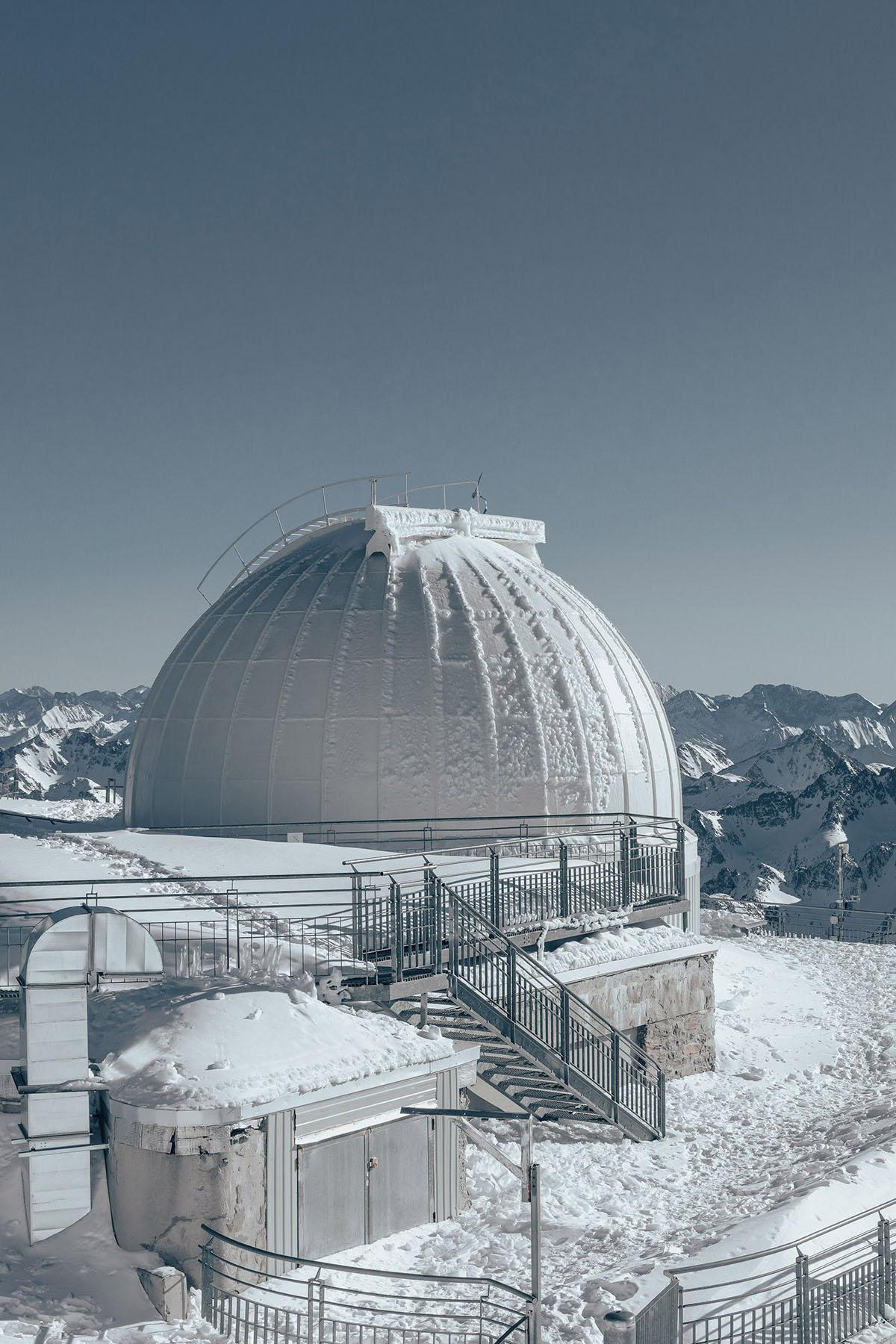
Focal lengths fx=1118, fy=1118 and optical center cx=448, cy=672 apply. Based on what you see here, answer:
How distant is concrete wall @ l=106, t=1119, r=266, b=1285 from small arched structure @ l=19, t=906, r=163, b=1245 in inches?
17.3

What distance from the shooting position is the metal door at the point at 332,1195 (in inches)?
432

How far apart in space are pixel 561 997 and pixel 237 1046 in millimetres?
4931

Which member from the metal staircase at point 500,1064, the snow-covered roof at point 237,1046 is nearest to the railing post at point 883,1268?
the metal staircase at point 500,1064

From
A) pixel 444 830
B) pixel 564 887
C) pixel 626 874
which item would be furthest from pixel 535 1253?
pixel 444 830

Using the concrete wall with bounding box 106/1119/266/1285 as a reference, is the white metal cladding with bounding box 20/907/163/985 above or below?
above

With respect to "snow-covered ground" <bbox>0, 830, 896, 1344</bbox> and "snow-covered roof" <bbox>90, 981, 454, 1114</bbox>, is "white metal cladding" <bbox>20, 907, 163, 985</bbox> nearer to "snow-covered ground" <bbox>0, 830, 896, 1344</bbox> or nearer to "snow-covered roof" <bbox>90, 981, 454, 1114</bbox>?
"snow-covered roof" <bbox>90, 981, 454, 1114</bbox>

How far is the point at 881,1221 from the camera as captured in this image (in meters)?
10.7

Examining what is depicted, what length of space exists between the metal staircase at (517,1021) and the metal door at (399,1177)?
4.83 ft

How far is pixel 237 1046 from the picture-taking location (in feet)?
35.6

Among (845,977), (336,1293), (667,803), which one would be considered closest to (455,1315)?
(336,1293)

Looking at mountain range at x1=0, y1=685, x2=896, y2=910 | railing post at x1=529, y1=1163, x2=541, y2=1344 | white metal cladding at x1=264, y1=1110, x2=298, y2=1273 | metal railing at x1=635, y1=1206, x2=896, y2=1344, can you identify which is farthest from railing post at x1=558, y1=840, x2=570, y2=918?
mountain range at x1=0, y1=685, x2=896, y2=910

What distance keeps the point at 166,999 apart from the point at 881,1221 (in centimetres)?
751

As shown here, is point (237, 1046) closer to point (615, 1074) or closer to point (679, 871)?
point (615, 1074)

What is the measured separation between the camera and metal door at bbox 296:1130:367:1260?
432 inches
